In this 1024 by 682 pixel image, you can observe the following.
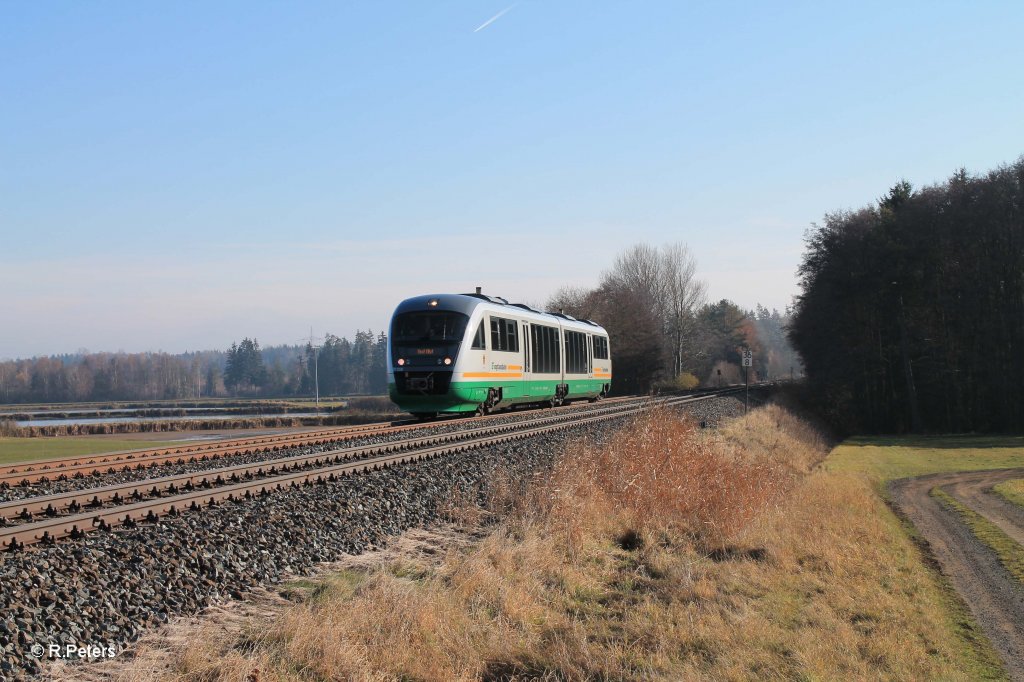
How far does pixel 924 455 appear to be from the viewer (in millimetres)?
31953

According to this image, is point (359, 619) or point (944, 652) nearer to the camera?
point (359, 619)

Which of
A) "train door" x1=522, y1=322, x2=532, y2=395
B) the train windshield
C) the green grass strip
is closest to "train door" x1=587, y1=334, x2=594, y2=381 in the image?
"train door" x1=522, y1=322, x2=532, y2=395

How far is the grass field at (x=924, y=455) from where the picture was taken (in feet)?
85.3

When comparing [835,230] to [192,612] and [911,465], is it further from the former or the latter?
[192,612]

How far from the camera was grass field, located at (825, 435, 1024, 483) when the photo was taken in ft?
85.3

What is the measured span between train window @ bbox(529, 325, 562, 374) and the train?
1.5 inches

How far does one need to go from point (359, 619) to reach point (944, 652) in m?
5.49

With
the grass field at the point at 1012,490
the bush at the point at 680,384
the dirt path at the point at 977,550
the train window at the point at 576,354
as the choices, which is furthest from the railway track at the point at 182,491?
the bush at the point at 680,384

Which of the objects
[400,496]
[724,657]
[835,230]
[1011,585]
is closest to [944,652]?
[724,657]

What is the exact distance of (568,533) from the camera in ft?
35.0

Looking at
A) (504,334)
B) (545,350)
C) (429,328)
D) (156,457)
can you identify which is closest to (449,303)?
(429,328)

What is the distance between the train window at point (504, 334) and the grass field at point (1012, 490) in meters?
13.4

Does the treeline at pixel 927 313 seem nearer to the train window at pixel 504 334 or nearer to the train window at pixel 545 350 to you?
the train window at pixel 545 350

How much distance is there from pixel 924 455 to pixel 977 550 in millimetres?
20528
